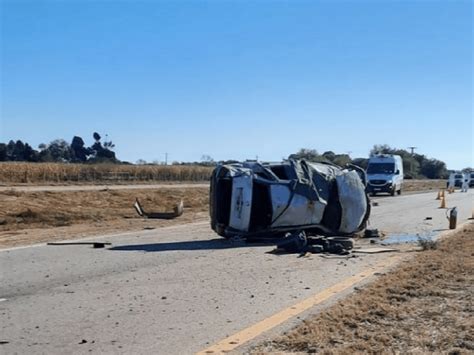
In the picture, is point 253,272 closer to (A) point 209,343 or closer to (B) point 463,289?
Answer: (B) point 463,289

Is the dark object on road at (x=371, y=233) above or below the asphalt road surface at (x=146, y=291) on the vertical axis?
above

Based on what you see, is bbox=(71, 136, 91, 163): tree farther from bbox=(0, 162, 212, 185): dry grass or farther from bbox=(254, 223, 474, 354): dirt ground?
bbox=(254, 223, 474, 354): dirt ground

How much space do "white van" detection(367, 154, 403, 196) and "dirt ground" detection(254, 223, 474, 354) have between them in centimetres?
3230

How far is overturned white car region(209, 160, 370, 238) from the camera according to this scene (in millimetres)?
14086

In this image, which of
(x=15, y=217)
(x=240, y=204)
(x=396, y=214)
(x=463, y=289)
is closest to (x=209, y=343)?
(x=463, y=289)

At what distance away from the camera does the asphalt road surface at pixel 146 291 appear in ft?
19.4

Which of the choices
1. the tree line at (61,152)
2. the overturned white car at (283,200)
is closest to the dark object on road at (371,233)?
the overturned white car at (283,200)

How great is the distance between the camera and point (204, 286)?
28.0ft

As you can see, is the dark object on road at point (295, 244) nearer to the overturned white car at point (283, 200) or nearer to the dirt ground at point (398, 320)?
the overturned white car at point (283, 200)

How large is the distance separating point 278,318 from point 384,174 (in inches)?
1429

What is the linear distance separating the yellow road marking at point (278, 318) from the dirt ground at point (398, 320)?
30cm

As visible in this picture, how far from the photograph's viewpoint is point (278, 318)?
6625 millimetres

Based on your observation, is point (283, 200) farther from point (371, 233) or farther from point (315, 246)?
point (371, 233)

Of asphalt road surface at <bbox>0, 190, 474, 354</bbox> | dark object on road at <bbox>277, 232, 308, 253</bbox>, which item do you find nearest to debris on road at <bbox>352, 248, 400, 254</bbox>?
asphalt road surface at <bbox>0, 190, 474, 354</bbox>
